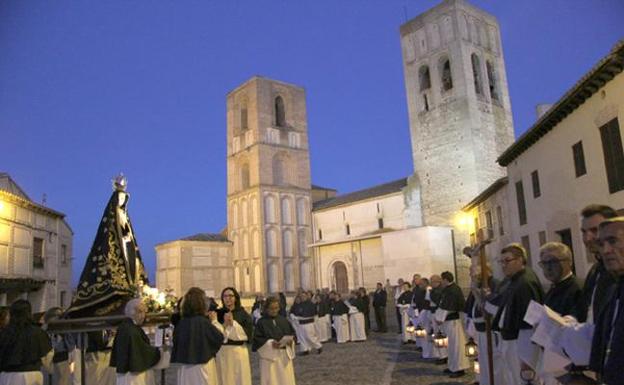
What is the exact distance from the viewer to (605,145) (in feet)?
39.2

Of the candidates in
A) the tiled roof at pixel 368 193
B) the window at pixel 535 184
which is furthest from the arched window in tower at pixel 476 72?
the window at pixel 535 184

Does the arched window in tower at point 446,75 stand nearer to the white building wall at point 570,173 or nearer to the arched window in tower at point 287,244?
the white building wall at point 570,173

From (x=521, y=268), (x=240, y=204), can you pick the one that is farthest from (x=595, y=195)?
(x=240, y=204)

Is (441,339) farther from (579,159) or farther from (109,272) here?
(579,159)

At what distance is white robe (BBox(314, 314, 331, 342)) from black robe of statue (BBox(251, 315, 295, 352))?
401 inches

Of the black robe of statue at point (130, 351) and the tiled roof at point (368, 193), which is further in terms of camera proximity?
the tiled roof at point (368, 193)

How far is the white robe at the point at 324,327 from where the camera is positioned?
16.7 meters

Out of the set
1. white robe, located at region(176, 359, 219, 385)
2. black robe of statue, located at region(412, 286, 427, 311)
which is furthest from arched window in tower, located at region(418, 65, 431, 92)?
white robe, located at region(176, 359, 219, 385)

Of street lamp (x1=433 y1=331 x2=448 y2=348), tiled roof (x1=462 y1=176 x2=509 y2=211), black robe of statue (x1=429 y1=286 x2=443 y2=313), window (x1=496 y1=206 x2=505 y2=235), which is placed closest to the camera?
street lamp (x1=433 y1=331 x2=448 y2=348)

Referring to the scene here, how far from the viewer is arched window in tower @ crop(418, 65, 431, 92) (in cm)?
3575

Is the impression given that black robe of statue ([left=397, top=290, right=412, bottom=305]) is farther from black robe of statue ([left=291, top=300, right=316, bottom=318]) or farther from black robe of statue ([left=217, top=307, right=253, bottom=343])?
black robe of statue ([left=217, top=307, right=253, bottom=343])

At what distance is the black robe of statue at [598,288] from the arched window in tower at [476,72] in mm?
32799

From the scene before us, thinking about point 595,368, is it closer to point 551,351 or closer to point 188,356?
point 551,351

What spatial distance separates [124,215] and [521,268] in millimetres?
5390
